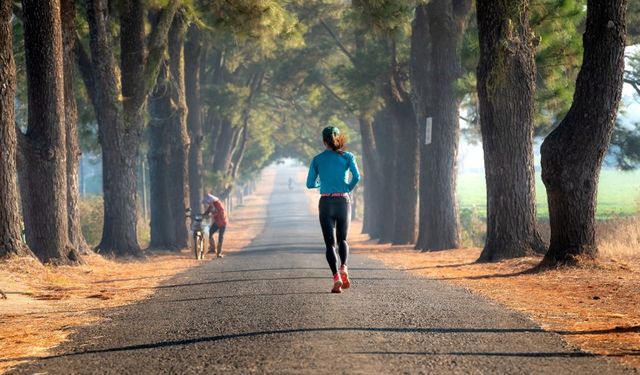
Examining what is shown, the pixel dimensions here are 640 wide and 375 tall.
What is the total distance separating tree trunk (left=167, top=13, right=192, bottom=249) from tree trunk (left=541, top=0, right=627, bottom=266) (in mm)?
17879

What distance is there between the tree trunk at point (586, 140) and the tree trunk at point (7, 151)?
28.6 ft

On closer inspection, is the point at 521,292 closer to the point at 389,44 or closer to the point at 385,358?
the point at 385,358

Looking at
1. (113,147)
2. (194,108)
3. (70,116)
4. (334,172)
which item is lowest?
(334,172)

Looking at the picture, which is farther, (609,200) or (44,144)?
(609,200)

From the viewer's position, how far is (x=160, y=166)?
31.4 m

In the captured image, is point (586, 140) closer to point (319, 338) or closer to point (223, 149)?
point (319, 338)

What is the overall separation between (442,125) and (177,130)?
903 centimetres

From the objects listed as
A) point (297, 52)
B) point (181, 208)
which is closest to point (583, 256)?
point (181, 208)

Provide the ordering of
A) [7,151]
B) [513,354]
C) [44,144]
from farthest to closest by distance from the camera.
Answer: [44,144], [7,151], [513,354]

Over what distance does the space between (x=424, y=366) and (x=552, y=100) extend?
15554 mm

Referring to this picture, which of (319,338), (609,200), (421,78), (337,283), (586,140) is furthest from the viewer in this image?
(609,200)

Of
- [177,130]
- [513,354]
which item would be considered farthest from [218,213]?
[513,354]

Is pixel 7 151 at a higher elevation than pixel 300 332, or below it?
higher

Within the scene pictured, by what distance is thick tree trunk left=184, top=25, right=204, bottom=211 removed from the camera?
3647 centimetres
